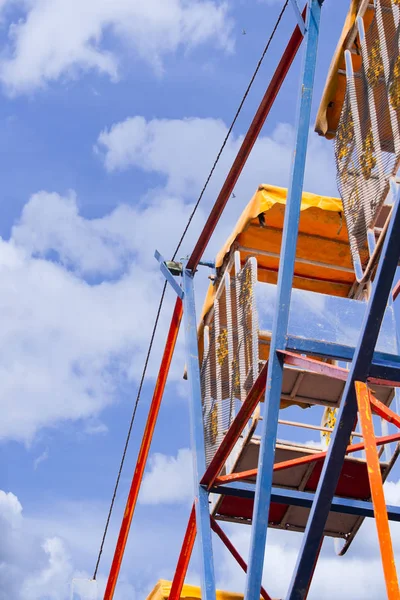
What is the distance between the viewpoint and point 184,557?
15539mm

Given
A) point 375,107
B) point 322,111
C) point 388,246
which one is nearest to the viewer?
point 388,246

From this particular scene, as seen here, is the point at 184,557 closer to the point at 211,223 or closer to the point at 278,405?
the point at 278,405

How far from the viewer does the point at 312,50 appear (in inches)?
523

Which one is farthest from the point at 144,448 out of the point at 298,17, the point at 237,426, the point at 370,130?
the point at 370,130

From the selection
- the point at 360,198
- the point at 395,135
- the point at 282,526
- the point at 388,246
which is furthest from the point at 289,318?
the point at 282,526

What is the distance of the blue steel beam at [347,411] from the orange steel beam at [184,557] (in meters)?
4.96

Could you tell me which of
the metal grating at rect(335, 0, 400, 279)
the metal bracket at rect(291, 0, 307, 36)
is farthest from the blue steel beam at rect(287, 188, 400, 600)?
the metal bracket at rect(291, 0, 307, 36)

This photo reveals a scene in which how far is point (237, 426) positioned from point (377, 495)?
4.35m

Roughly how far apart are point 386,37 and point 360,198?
1876 mm

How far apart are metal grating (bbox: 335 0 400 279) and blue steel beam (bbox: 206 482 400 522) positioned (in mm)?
3429

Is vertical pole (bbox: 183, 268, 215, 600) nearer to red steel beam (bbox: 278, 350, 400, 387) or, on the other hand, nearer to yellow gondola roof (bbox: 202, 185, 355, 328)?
yellow gondola roof (bbox: 202, 185, 355, 328)

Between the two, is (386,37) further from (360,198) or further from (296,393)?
(296,393)

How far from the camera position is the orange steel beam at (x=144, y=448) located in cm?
1762

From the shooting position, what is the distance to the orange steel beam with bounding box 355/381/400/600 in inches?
329
